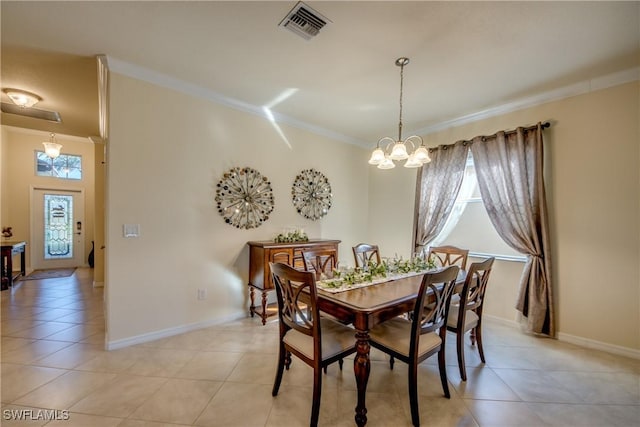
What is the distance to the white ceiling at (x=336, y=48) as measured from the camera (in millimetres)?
1871

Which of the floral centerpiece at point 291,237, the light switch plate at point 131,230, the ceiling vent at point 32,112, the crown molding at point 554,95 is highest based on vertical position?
the ceiling vent at point 32,112

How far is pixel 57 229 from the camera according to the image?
6148 millimetres

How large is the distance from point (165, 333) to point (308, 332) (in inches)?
79.2

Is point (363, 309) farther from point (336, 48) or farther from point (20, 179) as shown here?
point (20, 179)

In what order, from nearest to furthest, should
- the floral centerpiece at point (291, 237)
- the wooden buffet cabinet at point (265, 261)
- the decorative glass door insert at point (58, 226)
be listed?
1. the wooden buffet cabinet at point (265, 261)
2. the floral centerpiece at point (291, 237)
3. the decorative glass door insert at point (58, 226)

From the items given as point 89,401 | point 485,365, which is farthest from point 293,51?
point 485,365

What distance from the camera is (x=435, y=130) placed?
4059 mm

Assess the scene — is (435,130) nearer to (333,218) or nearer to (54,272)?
(333,218)

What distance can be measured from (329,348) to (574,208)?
3043 millimetres

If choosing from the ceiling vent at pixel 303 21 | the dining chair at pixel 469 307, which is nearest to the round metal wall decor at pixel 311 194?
the ceiling vent at pixel 303 21

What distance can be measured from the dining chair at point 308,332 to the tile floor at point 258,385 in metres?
0.32

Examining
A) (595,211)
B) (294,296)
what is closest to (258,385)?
(294,296)

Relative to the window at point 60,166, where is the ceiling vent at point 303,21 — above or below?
above

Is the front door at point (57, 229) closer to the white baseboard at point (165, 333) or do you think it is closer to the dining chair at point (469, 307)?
the white baseboard at point (165, 333)
